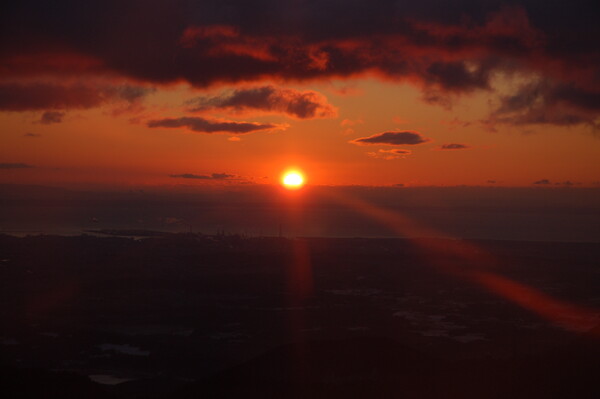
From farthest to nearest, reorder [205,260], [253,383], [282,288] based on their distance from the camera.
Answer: [205,260] < [282,288] < [253,383]

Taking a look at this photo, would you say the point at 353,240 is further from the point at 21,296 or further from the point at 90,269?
the point at 21,296

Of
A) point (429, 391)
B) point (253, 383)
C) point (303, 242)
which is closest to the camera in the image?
point (429, 391)

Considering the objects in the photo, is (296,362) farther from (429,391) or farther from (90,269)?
(90,269)

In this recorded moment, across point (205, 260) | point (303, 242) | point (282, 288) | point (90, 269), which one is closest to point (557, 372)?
point (282, 288)

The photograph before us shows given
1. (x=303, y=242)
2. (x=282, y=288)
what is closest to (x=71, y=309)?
(x=282, y=288)

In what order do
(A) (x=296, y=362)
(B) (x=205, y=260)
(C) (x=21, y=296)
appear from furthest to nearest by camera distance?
(B) (x=205, y=260), (C) (x=21, y=296), (A) (x=296, y=362)

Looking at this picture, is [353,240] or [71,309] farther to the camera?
[353,240]
